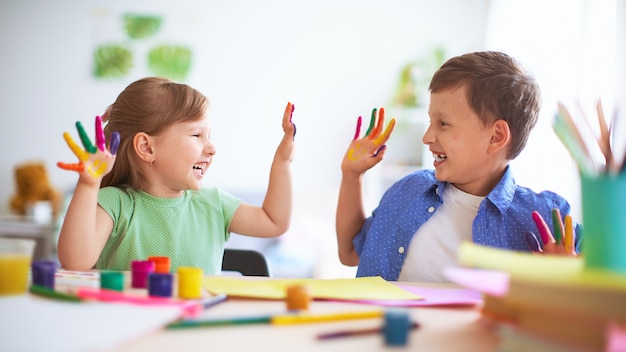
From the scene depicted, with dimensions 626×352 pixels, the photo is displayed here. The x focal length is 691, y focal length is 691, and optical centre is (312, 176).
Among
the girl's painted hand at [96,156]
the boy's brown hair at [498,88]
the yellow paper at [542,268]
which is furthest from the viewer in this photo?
the boy's brown hair at [498,88]

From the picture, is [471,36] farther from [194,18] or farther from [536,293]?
[536,293]

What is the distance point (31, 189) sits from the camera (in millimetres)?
3725

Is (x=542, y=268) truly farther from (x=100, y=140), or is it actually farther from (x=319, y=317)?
(x=100, y=140)

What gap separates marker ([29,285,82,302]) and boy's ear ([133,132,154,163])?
1.98 feet

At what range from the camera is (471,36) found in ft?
13.7

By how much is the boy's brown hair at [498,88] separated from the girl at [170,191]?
376 millimetres

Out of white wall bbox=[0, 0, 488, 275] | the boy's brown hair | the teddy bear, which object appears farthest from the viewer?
white wall bbox=[0, 0, 488, 275]

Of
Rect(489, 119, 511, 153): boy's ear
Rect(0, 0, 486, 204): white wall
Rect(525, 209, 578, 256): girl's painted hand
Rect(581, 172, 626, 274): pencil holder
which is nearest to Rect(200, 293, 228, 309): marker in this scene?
Rect(581, 172, 626, 274): pencil holder

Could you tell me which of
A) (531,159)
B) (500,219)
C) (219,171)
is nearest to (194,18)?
(219,171)

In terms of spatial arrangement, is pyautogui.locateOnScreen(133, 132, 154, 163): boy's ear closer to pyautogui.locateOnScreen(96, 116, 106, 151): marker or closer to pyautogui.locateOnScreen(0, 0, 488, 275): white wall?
pyautogui.locateOnScreen(96, 116, 106, 151): marker

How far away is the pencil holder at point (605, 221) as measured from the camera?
652 mm

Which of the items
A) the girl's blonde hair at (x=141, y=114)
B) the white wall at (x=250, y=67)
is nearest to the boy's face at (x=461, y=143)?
the girl's blonde hair at (x=141, y=114)

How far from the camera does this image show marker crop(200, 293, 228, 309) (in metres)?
0.82

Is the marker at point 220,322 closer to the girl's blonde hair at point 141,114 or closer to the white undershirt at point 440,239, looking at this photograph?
the white undershirt at point 440,239
